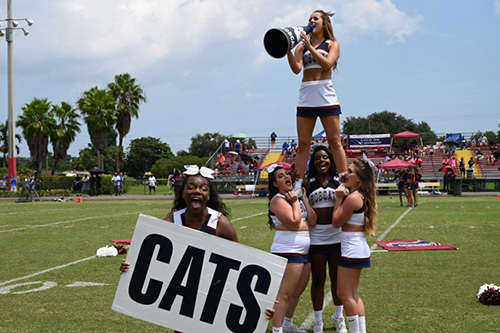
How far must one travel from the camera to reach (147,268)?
393 centimetres

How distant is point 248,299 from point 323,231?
1173 mm

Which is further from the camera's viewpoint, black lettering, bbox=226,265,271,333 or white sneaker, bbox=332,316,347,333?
white sneaker, bbox=332,316,347,333

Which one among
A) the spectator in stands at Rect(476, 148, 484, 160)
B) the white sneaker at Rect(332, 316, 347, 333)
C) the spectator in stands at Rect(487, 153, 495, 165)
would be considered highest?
the spectator in stands at Rect(476, 148, 484, 160)

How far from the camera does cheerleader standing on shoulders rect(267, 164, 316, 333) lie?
4473 mm

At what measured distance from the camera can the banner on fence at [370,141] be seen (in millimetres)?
49156

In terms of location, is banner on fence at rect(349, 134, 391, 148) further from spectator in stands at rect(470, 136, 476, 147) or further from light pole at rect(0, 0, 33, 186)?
light pole at rect(0, 0, 33, 186)

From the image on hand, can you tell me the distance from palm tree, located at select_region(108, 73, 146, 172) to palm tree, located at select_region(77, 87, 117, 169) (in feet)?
3.66

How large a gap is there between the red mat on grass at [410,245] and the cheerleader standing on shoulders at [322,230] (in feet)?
17.0

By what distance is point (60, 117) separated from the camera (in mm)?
47719

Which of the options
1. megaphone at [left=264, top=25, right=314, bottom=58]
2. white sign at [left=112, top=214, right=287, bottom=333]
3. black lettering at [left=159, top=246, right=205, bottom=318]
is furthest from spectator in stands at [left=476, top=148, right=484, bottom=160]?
black lettering at [left=159, top=246, right=205, bottom=318]

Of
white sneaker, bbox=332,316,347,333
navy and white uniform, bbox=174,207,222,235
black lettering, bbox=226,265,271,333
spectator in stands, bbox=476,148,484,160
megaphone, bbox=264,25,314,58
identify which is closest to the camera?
black lettering, bbox=226,265,271,333

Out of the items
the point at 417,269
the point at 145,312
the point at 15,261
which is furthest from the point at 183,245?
the point at 15,261

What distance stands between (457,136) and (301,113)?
4283 centimetres

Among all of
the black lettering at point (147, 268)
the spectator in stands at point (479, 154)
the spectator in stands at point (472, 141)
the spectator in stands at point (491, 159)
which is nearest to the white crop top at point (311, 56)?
the black lettering at point (147, 268)
